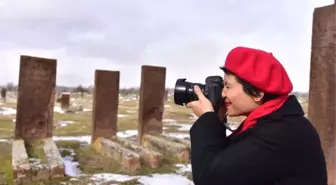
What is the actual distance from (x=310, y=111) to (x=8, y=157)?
561 centimetres

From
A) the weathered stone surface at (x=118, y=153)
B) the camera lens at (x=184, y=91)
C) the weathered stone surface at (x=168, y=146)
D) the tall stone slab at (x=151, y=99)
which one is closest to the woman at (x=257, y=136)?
the camera lens at (x=184, y=91)

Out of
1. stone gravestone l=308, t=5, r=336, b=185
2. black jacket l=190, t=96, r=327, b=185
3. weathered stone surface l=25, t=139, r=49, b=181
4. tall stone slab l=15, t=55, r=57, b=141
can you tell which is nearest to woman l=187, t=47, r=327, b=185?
black jacket l=190, t=96, r=327, b=185

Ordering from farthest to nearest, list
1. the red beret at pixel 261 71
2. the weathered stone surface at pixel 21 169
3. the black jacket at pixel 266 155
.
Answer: the weathered stone surface at pixel 21 169, the red beret at pixel 261 71, the black jacket at pixel 266 155

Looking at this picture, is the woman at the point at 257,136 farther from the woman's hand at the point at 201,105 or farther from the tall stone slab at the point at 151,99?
the tall stone slab at the point at 151,99

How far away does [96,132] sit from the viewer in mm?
9336

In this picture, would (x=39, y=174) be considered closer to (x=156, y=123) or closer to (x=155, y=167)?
(x=155, y=167)

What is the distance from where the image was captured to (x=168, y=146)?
328 inches

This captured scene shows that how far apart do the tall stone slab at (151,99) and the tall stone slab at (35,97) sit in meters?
2.14

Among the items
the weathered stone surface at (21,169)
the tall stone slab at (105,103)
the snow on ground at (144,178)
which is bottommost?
the snow on ground at (144,178)

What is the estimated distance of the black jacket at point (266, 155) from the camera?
58.0 inches

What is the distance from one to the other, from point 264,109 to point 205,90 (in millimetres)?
336

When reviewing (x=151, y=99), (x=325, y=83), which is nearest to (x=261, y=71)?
(x=325, y=83)

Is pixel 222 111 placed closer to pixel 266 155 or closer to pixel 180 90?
pixel 180 90

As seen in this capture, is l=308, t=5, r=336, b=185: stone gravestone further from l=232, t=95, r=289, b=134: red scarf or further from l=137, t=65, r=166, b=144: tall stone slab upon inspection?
l=137, t=65, r=166, b=144: tall stone slab
